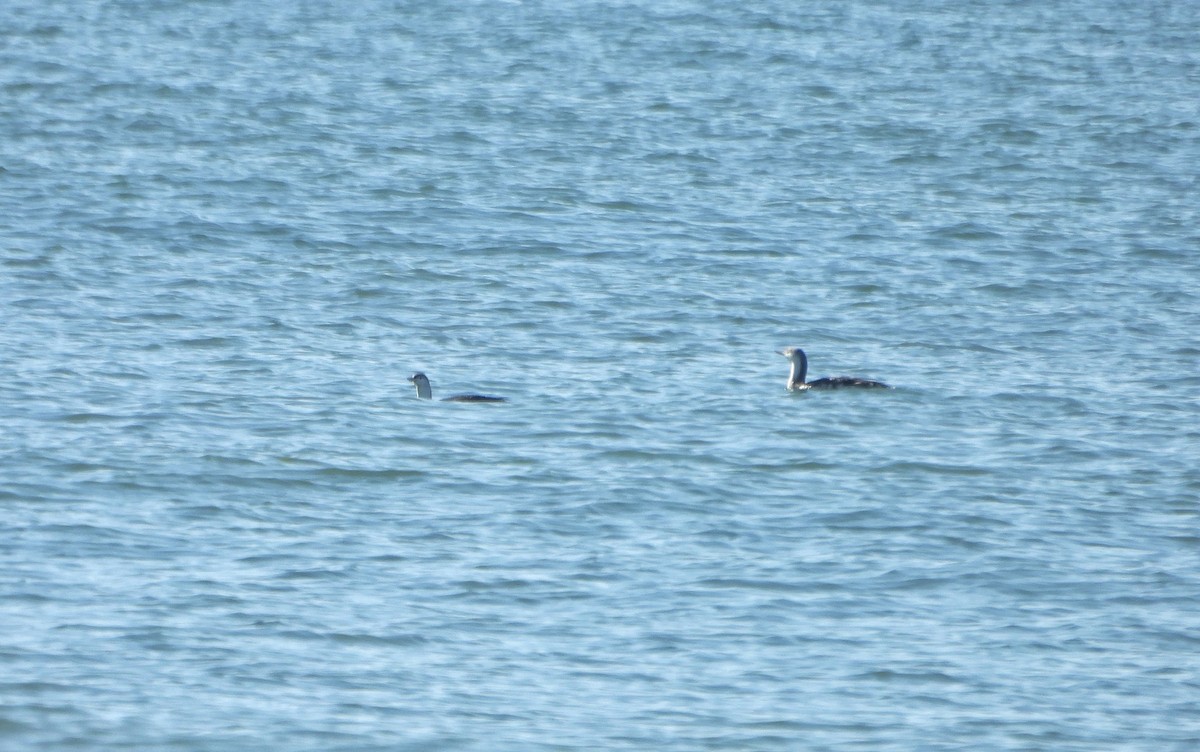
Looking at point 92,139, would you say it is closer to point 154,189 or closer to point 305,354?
point 154,189

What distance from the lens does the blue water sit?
9633 mm

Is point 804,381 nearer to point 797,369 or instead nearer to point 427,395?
point 797,369

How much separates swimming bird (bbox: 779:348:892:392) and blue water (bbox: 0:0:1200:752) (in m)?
0.13

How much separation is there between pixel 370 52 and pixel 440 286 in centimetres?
1701

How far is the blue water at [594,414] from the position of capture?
9633mm

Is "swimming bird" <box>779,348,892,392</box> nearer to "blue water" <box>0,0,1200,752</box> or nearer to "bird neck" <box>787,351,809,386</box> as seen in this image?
"bird neck" <box>787,351,809,386</box>

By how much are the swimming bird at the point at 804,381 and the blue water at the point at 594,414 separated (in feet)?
0.43

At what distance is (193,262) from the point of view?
19.8 meters

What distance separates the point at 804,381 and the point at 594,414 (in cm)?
203

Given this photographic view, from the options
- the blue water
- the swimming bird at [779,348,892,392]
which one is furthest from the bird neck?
the blue water

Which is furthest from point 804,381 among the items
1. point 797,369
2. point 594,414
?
point 594,414

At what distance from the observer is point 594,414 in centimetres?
1527

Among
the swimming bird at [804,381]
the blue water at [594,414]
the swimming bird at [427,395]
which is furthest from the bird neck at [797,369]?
the swimming bird at [427,395]

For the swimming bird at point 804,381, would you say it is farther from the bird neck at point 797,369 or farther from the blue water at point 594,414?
the blue water at point 594,414
